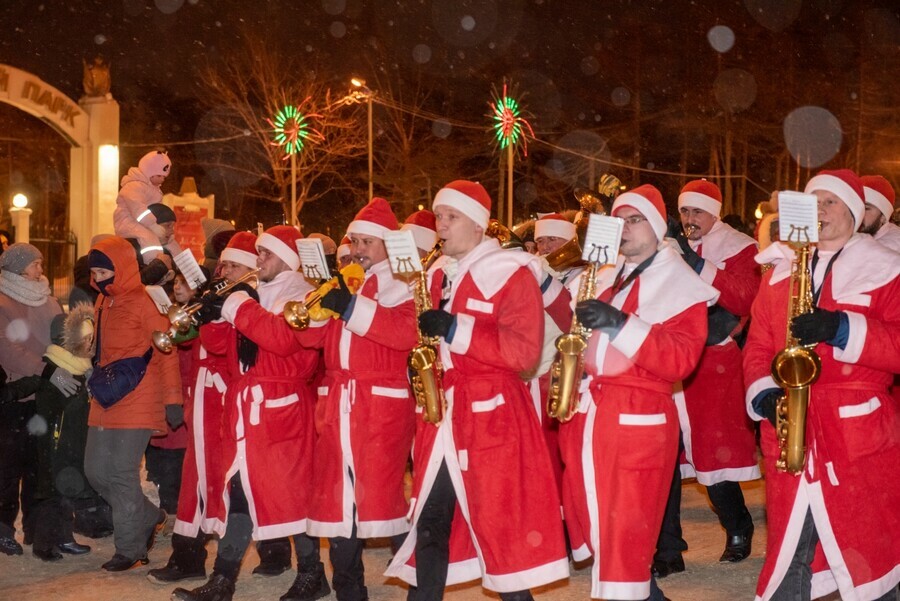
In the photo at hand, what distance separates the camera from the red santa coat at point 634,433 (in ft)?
16.3

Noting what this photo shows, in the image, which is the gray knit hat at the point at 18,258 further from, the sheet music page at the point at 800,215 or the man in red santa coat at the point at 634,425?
the sheet music page at the point at 800,215

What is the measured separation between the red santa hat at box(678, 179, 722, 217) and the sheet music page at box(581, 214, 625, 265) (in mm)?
3151

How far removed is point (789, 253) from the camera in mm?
5035

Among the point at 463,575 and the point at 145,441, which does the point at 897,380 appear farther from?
the point at 145,441

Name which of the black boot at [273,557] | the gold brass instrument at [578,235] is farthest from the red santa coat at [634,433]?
the black boot at [273,557]

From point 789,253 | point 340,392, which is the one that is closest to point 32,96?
point 340,392

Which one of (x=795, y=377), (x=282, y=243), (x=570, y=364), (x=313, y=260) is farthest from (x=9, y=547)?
(x=795, y=377)

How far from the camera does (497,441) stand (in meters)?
5.29

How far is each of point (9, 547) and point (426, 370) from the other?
4.06 m

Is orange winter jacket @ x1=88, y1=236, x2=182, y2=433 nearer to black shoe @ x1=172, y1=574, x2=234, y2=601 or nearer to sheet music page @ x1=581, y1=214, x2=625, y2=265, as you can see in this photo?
black shoe @ x1=172, y1=574, x2=234, y2=601

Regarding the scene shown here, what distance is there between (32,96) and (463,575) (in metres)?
20.8

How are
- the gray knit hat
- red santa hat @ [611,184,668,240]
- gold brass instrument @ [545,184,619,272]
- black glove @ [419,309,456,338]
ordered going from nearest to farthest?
black glove @ [419,309,456,338] → red santa hat @ [611,184,668,240] → gold brass instrument @ [545,184,619,272] → the gray knit hat

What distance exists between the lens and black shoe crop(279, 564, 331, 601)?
6.42 m

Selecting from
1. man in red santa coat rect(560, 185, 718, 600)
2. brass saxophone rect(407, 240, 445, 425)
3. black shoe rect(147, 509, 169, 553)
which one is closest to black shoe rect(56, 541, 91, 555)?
black shoe rect(147, 509, 169, 553)
